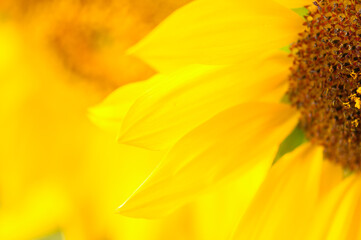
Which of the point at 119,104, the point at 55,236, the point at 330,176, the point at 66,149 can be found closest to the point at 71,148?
the point at 66,149

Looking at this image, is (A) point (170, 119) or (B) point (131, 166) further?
(B) point (131, 166)

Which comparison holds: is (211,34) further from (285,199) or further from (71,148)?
(71,148)

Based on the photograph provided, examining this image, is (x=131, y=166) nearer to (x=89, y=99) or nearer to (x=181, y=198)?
(x=89, y=99)

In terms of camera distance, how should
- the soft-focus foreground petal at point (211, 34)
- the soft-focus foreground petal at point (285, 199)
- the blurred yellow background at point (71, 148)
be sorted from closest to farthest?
the soft-focus foreground petal at point (211, 34) < the soft-focus foreground petal at point (285, 199) < the blurred yellow background at point (71, 148)

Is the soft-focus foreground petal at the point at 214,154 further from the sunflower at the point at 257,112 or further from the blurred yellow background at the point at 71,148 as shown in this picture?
the blurred yellow background at the point at 71,148

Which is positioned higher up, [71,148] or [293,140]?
[71,148]

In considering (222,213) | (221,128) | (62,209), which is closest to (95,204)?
(62,209)

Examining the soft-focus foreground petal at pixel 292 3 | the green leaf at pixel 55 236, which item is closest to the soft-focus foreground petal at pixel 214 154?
the soft-focus foreground petal at pixel 292 3
